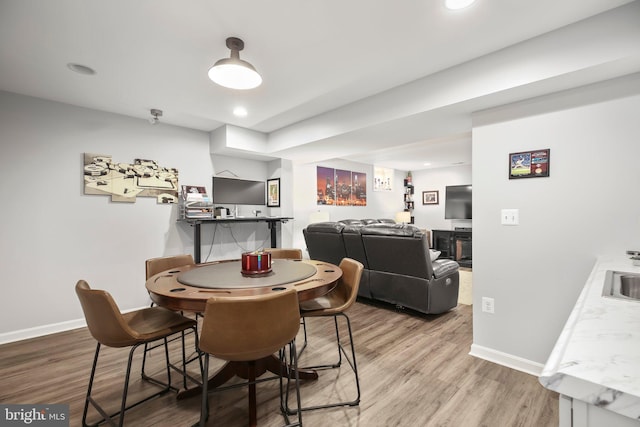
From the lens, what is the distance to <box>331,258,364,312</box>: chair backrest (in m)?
1.99

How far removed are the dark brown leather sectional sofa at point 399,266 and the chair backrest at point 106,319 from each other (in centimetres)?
259

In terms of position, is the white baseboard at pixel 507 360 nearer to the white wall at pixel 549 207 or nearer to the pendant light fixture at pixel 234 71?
the white wall at pixel 549 207

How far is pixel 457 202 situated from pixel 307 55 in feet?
21.2

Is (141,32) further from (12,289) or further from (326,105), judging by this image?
(12,289)

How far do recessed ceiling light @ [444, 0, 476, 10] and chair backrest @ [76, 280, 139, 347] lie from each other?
244cm

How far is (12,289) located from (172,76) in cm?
269

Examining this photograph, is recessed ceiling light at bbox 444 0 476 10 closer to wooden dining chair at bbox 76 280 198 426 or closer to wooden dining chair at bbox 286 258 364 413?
wooden dining chair at bbox 286 258 364 413

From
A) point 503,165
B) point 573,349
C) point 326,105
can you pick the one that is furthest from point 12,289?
point 503,165

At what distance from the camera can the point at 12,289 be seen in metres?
2.97

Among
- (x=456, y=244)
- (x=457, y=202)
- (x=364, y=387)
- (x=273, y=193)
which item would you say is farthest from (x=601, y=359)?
(x=457, y=202)

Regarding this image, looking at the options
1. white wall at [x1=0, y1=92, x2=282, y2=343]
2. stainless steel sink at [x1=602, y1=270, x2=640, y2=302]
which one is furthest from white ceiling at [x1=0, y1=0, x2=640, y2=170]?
stainless steel sink at [x1=602, y1=270, x2=640, y2=302]

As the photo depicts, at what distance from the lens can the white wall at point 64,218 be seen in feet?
9.75

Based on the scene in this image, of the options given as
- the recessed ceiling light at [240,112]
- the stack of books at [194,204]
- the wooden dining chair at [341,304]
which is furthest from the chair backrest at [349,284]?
the stack of books at [194,204]

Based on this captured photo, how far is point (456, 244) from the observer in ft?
23.6
